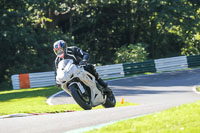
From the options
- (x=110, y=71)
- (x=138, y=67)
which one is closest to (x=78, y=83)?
(x=110, y=71)

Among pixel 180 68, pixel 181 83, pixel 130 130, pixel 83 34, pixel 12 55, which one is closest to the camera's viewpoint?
pixel 130 130

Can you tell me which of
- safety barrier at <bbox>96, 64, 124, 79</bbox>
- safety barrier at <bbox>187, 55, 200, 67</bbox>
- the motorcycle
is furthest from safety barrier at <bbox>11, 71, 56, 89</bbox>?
the motorcycle

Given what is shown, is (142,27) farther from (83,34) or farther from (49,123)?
(49,123)

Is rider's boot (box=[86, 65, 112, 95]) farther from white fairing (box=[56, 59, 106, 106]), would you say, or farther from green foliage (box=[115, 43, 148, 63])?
green foliage (box=[115, 43, 148, 63])

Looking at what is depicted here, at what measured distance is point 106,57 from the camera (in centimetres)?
3272

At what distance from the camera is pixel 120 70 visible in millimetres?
23438

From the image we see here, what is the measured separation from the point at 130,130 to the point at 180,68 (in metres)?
19.8

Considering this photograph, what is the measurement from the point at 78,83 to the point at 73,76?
20cm

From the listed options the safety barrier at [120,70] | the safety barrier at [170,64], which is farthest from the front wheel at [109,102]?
the safety barrier at [170,64]

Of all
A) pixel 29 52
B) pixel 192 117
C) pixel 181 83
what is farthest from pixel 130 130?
pixel 29 52

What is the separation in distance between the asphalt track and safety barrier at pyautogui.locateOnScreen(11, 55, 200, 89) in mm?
2208

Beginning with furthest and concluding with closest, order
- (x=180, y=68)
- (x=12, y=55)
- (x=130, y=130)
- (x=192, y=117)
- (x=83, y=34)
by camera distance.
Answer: (x=83, y=34) < (x=12, y=55) < (x=180, y=68) < (x=192, y=117) < (x=130, y=130)

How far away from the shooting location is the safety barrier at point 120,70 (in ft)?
70.3

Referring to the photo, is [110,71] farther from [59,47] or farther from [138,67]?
[59,47]
